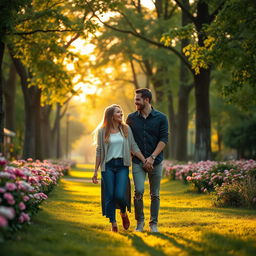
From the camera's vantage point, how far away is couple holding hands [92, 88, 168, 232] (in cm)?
819

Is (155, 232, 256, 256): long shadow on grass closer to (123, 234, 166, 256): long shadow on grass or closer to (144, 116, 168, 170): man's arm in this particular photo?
(123, 234, 166, 256): long shadow on grass

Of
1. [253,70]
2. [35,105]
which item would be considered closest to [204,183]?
[253,70]

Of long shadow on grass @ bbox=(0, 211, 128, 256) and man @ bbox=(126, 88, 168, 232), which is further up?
man @ bbox=(126, 88, 168, 232)

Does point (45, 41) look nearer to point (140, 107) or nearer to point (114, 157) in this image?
point (140, 107)

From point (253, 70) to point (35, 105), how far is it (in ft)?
42.5

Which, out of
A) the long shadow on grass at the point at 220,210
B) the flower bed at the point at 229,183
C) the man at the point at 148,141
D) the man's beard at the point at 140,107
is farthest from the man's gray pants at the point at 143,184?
the flower bed at the point at 229,183

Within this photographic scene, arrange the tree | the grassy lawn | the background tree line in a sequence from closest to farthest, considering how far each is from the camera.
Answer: the grassy lawn < the background tree line < the tree

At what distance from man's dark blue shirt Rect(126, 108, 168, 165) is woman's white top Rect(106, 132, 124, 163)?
1.03 feet

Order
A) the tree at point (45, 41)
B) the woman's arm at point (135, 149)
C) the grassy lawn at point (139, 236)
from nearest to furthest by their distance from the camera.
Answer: the grassy lawn at point (139, 236) < the woman's arm at point (135, 149) < the tree at point (45, 41)

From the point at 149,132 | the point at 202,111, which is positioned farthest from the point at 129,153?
the point at 202,111

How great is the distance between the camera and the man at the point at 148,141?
8.35 metres

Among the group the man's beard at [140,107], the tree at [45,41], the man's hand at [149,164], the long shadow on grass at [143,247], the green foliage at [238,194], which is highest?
the tree at [45,41]

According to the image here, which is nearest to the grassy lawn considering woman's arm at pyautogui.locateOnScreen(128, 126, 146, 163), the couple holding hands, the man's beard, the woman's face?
the couple holding hands

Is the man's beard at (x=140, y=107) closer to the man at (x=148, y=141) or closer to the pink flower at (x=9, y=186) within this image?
the man at (x=148, y=141)
